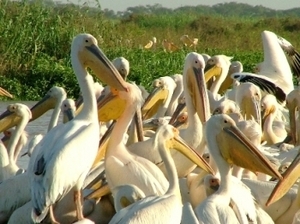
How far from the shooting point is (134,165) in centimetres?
649

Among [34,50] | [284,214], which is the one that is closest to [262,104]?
[284,214]

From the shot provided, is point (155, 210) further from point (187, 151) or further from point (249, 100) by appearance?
point (249, 100)

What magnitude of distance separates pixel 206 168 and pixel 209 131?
639 mm

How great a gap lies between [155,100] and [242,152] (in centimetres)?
382

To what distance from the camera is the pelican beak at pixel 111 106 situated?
23.6 ft

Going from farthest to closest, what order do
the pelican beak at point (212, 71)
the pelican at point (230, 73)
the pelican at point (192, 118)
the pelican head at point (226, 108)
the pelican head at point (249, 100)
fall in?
the pelican at point (230, 73), the pelican beak at point (212, 71), the pelican head at point (249, 100), the pelican head at point (226, 108), the pelican at point (192, 118)

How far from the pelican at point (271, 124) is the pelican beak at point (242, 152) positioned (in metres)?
3.09

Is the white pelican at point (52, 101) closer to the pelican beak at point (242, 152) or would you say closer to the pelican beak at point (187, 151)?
the pelican beak at point (187, 151)

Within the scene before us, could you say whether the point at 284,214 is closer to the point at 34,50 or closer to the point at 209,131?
the point at 209,131

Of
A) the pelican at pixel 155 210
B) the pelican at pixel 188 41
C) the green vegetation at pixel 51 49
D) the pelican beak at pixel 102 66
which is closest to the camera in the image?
the pelican at pixel 155 210

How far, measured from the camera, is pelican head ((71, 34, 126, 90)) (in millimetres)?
6605

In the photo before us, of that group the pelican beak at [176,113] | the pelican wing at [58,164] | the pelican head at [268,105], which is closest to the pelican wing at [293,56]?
the pelican head at [268,105]

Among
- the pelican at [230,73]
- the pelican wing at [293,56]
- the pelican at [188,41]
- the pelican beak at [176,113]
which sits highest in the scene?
the pelican beak at [176,113]

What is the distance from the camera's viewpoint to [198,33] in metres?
26.6
